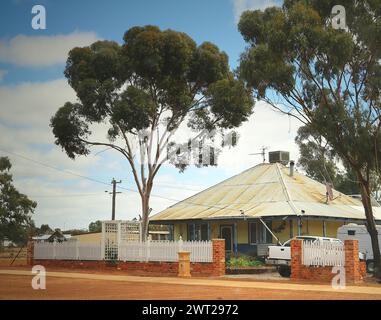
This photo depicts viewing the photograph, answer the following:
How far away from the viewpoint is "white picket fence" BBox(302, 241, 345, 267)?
894 inches

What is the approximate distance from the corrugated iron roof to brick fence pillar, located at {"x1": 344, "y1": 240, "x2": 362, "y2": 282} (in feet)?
31.3

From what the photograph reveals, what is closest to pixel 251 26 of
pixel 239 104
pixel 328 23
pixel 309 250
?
pixel 328 23

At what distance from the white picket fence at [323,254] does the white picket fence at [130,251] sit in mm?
4257

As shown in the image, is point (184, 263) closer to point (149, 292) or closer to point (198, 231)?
point (149, 292)

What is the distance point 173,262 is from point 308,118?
8.92 m

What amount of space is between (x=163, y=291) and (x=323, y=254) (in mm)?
7805

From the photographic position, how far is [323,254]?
23.1 metres

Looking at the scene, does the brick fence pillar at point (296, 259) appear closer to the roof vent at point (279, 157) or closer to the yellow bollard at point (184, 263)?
the yellow bollard at point (184, 263)

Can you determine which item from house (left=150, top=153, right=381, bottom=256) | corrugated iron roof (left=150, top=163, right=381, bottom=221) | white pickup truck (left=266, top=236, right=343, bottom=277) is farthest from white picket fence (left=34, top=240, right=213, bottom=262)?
corrugated iron roof (left=150, top=163, right=381, bottom=221)

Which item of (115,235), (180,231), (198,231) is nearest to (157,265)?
(115,235)

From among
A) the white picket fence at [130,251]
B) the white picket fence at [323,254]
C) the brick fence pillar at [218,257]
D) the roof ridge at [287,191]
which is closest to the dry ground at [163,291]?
the white picket fence at [323,254]

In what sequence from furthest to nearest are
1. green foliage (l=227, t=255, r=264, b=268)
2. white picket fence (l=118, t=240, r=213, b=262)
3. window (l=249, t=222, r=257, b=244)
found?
1. window (l=249, t=222, r=257, b=244)
2. green foliage (l=227, t=255, r=264, b=268)
3. white picket fence (l=118, t=240, r=213, b=262)

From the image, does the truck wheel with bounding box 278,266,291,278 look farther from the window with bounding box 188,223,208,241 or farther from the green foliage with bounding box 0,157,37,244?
the green foliage with bounding box 0,157,37,244
